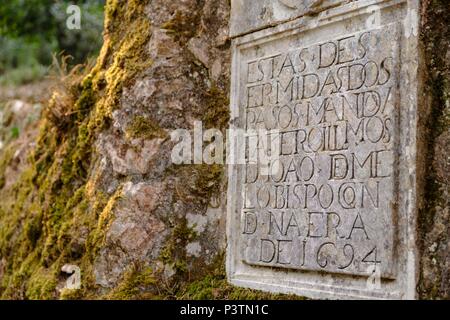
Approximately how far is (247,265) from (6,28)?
5.77 meters

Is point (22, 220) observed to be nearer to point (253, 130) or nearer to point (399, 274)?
point (253, 130)

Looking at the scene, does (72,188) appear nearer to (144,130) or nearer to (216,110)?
(144,130)

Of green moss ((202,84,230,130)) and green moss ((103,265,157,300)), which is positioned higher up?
green moss ((202,84,230,130))

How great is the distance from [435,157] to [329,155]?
0.52m

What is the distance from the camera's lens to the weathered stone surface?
9.87ft

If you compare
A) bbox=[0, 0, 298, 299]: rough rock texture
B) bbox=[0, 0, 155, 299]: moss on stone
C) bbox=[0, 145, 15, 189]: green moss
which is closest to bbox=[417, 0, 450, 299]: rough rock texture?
bbox=[0, 0, 298, 299]: rough rock texture

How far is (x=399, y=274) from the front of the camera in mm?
2949

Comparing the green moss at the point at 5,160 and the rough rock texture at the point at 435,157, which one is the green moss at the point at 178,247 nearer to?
the rough rock texture at the point at 435,157

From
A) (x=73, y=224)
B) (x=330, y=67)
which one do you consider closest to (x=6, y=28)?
(x=73, y=224)

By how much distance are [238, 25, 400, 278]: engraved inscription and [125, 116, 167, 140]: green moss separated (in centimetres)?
49

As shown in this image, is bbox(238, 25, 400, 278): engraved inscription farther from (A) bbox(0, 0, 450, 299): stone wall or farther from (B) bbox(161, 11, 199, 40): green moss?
(B) bbox(161, 11, 199, 40): green moss

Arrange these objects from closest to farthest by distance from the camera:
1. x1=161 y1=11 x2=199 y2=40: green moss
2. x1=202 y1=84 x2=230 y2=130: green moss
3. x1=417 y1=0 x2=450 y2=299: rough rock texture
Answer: x1=417 y1=0 x2=450 y2=299: rough rock texture < x1=202 y1=84 x2=230 y2=130: green moss < x1=161 y1=11 x2=199 y2=40: green moss

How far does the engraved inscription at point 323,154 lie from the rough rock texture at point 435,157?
0.13m

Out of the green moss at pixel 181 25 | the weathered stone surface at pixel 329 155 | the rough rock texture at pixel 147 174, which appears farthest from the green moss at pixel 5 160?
the weathered stone surface at pixel 329 155
